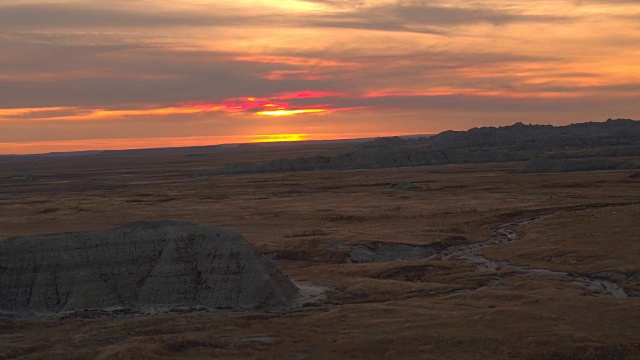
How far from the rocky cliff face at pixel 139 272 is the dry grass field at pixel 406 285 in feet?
7.33

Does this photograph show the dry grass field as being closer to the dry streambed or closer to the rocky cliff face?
the dry streambed

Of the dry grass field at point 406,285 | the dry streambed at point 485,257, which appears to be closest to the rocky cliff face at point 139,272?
the dry grass field at point 406,285

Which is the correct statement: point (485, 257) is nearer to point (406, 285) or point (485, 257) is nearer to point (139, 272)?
point (406, 285)

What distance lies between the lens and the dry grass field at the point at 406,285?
94.6ft

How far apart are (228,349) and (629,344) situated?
596 inches

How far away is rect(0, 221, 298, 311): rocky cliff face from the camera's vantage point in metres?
38.3

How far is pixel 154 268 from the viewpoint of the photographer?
1553 inches

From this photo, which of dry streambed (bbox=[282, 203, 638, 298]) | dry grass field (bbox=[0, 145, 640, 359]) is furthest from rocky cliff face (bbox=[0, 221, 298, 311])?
dry streambed (bbox=[282, 203, 638, 298])

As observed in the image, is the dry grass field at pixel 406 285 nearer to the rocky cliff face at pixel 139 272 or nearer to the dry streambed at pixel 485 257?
the dry streambed at pixel 485 257

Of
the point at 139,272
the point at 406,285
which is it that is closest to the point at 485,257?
the point at 406,285

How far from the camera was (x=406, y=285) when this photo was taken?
41375 mm

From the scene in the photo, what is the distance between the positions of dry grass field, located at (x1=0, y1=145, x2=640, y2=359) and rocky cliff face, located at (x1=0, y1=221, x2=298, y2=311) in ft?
7.33

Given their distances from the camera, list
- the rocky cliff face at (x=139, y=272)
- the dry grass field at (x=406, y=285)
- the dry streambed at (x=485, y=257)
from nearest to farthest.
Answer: the dry grass field at (x=406, y=285), the rocky cliff face at (x=139, y=272), the dry streambed at (x=485, y=257)

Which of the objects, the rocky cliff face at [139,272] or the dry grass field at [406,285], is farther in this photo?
the rocky cliff face at [139,272]
